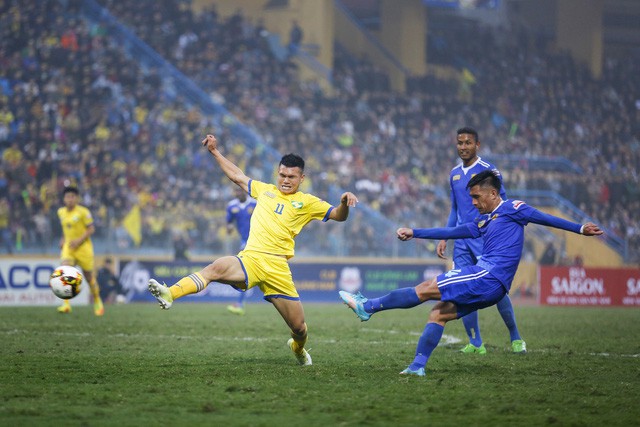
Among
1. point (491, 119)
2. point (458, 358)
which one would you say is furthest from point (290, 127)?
point (458, 358)

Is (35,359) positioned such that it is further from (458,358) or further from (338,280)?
(338,280)

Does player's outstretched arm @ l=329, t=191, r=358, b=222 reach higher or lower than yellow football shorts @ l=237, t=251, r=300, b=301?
higher

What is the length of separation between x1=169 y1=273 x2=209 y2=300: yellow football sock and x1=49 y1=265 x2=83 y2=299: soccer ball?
175 inches

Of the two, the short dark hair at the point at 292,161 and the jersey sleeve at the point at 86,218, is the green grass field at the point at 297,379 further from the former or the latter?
the jersey sleeve at the point at 86,218

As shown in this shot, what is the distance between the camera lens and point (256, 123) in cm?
3400

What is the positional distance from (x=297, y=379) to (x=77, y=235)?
1145cm

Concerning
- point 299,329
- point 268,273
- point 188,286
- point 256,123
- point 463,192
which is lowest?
point 299,329

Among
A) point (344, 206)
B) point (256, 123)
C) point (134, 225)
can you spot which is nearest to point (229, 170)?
point (344, 206)

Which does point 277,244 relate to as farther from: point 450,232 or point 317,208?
point 450,232

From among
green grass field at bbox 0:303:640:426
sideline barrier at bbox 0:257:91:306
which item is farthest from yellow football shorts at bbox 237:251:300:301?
sideline barrier at bbox 0:257:91:306

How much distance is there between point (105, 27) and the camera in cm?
3256

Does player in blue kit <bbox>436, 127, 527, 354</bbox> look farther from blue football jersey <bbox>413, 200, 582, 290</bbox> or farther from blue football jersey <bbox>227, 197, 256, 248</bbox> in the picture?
blue football jersey <bbox>227, 197, 256, 248</bbox>

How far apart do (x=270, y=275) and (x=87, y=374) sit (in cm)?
214

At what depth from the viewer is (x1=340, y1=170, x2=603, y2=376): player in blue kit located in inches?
342
